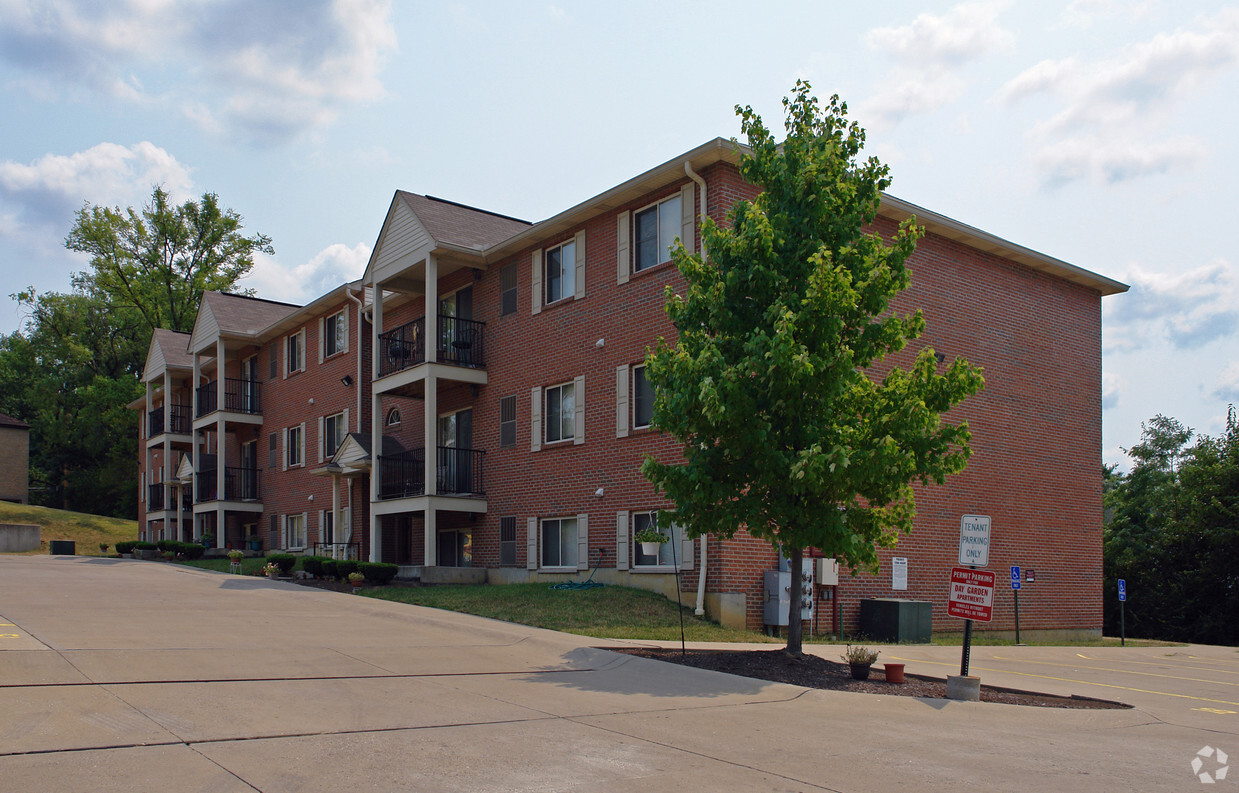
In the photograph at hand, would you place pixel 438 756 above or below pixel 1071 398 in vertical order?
below

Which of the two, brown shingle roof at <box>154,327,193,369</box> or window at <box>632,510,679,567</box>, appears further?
brown shingle roof at <box>154,327,193,369</box>

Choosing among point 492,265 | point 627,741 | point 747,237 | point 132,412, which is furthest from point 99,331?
point 627,741

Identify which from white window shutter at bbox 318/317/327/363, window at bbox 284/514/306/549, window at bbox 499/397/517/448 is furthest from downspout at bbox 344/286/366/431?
window at bbox 499/397/517/448

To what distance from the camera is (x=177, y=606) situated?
17.2 meters

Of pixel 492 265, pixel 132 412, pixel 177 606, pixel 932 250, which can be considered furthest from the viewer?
pixel 132 412

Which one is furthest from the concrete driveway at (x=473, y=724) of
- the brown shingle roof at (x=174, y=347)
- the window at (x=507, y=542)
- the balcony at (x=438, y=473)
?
the brown shingle roof at (x=174, y=347)

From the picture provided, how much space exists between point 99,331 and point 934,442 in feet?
205

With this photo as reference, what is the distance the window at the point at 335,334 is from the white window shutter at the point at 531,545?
11411 mm

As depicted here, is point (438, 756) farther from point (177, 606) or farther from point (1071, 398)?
point (1071, 398)

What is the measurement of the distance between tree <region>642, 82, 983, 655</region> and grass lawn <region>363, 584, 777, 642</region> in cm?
307

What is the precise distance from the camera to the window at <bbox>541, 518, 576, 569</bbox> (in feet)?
74.9

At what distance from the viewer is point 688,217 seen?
2034 centimetres

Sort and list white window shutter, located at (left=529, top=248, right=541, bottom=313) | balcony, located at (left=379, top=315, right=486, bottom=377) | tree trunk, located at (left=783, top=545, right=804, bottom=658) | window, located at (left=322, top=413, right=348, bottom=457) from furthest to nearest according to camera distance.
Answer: window, located at (left=322, top=413, right=348, bottom=457) → balcony, located at (left=379, top=315, right=486, bottom=377) → white window shutter, located at (left=529, top=248, right=541, bottom=313) → tree trunk, located at (left=783, top=545, right=804, bottom=658)

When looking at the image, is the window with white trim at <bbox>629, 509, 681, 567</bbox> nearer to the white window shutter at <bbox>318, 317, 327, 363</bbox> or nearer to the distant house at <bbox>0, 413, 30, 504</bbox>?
the white window shutter at <bbox>318, 317, 327, 363</bbox>
